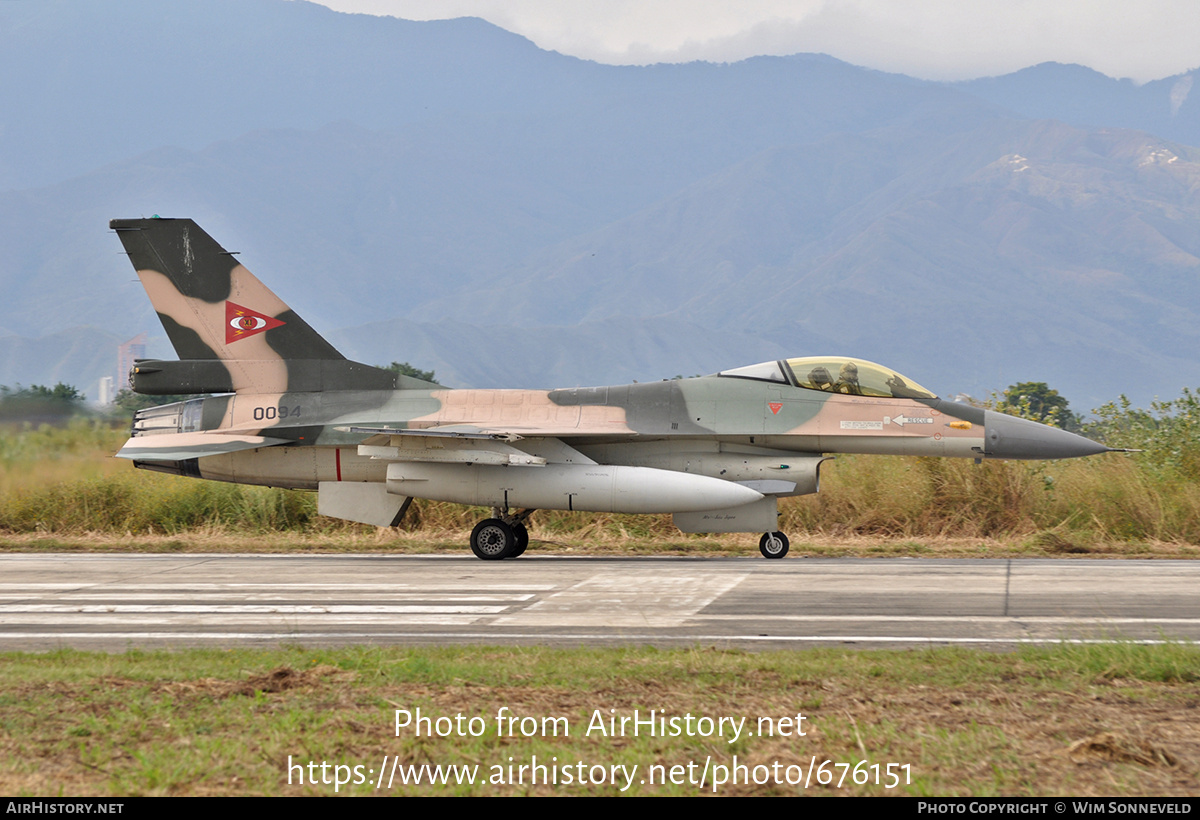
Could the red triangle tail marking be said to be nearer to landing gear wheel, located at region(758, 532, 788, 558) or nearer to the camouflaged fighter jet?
the camouflaged fighter jet

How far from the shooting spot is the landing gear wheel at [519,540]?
14898 mm

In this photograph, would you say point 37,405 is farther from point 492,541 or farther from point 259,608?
point 259,608

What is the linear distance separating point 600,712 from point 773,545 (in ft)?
30.3

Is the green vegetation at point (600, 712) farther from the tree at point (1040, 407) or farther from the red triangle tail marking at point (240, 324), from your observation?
the tree at point (1040, 407)

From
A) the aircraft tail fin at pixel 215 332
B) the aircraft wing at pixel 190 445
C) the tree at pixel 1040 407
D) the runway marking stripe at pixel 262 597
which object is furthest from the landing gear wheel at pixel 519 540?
the tree at pixel 1040 407

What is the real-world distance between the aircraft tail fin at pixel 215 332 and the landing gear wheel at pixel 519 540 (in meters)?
2.82

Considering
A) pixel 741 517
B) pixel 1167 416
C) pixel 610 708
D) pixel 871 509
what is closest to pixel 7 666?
A: pixel 610 708

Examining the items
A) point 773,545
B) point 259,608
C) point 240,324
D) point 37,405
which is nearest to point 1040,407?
point 773,545

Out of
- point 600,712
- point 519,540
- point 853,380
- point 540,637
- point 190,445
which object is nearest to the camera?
point 600,712

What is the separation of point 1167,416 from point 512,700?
1774cm

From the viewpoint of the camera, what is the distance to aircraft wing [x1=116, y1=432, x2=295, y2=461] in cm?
1500

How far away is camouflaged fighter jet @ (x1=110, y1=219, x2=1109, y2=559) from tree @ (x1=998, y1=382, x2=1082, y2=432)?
5020 mm

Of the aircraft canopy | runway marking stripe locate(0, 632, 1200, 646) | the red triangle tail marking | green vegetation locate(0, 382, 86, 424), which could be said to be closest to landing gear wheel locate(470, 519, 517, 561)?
the aircraft canopy

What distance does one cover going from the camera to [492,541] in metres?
14.7
